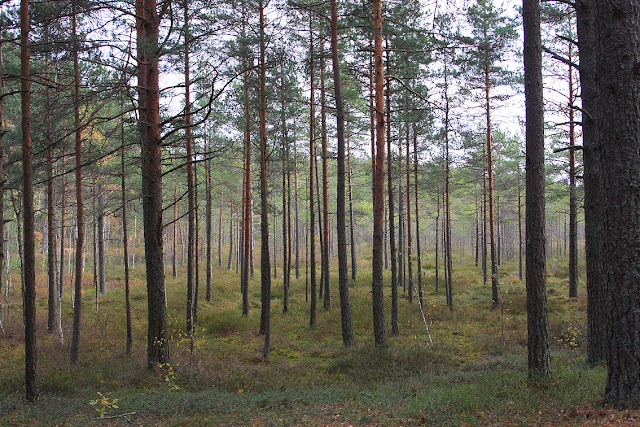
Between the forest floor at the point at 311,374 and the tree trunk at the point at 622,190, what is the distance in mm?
675

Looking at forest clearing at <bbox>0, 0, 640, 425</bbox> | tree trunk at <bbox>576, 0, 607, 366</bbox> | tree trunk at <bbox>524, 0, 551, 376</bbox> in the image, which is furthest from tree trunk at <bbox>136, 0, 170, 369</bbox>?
tree trunk at <bbox>576, 0, 607, 366</bbox>

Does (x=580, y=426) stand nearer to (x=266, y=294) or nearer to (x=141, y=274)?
(x=266, y=294)

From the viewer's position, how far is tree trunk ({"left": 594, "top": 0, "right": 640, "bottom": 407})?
4453mm

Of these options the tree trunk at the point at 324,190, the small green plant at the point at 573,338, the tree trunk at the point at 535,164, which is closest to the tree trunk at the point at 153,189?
the tree trunk at the point at 535,164

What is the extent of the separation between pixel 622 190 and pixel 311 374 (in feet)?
27.3

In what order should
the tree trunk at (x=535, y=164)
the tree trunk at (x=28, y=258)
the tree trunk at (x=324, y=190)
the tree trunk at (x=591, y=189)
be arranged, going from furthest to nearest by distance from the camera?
the tree trunk at (x=324, y=190)
the tree trunk at (x=591, y=189)
the tree trunk at (x=28, y=258)
the tree trunk at (x=535, y=164)

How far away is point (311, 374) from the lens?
10.2 m

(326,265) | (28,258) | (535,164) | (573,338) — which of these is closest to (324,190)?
(326,265)

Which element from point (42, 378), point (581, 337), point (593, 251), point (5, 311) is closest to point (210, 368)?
point (42, 378)

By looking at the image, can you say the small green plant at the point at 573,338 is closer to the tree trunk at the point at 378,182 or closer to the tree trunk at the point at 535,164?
the tree trunk at the point at 535,164

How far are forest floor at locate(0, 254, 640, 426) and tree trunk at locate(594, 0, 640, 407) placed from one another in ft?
2.21

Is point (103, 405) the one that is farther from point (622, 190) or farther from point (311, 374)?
point (622, 190)

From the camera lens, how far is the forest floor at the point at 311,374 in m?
5.90

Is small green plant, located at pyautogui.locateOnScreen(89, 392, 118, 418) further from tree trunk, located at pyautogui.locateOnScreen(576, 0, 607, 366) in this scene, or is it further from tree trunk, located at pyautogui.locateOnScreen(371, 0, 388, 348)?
tree trunk, located at pyautogui.locateOnScreen(576, 0, 607, 366)
